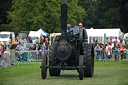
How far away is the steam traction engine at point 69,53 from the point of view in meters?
17.2

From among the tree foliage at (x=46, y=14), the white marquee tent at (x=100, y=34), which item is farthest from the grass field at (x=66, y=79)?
the tree foliage at (x=46, y=14)

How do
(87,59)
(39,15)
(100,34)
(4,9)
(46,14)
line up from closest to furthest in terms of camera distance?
1. (87,59)
2. (100,34)
3. (39,15)
4. (46,14)
5. (4,9)

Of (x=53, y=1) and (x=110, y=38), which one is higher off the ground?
(x=53, y=1)

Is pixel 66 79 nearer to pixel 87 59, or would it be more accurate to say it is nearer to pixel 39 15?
pixel 87 59

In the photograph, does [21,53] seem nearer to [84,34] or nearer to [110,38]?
[84,34]

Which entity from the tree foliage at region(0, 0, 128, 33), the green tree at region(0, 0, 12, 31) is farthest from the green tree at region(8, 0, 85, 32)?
the green tree at region(0, 0, 12, 31)

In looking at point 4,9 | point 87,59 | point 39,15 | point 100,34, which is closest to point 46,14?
point 39,15

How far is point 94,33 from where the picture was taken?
60.3 meters

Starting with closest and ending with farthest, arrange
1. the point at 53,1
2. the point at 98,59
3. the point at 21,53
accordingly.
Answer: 1. the point at 21,53
2. the point at 98,59
3. the point at 53,1

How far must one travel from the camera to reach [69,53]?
17.2 meters

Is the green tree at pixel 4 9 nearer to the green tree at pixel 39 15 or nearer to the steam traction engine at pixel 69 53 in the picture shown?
the green tree at pixel 39 15

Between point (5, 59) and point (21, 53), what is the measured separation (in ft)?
17.7

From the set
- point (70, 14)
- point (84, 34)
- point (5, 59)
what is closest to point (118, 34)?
point (70, 14)

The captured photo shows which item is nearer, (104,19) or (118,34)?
(118,34)
